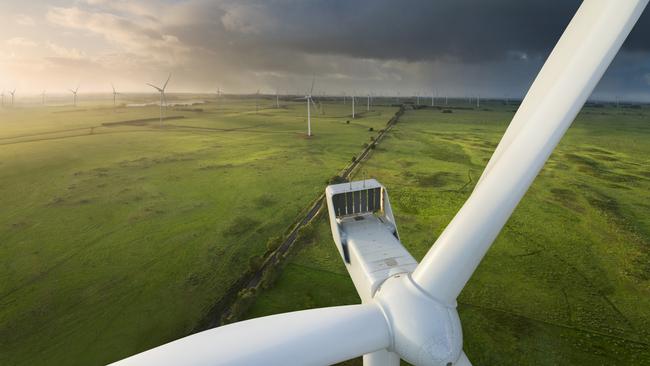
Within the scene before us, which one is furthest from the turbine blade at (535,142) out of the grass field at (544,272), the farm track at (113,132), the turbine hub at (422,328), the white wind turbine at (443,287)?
the farm track at (113,132)

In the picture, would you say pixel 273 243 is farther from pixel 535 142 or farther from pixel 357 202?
pixel 535 142

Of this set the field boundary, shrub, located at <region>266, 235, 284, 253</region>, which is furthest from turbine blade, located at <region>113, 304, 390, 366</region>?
shrub, located at <region>266, 235, 284, 253</region>

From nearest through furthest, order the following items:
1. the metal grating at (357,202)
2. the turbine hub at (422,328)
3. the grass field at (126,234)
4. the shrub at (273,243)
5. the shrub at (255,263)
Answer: the turbine hub at (422,328)
the metal grating at (357,202)
the grass field at (126,234)
the shrub at (255,263)
the shrub at (273,243)

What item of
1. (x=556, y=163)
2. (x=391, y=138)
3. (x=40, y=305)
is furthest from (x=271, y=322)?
(x=391, y=138)

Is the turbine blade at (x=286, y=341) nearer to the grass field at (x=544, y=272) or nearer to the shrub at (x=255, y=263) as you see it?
the grass field at (x=544, y=272)

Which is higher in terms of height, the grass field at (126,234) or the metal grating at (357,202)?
the metal grating at (357,202)

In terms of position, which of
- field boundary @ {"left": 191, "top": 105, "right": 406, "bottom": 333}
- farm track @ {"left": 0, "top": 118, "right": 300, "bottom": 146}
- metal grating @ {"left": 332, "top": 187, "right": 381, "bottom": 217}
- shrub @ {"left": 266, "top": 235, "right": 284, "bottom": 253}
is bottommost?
field boundary @ {"left": 191, "top": 105, "right": 406, "bottom": 333}

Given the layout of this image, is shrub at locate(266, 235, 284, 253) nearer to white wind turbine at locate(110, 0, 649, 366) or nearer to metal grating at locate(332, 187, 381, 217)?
metal grating at locate(332, 187, 381, 217)
